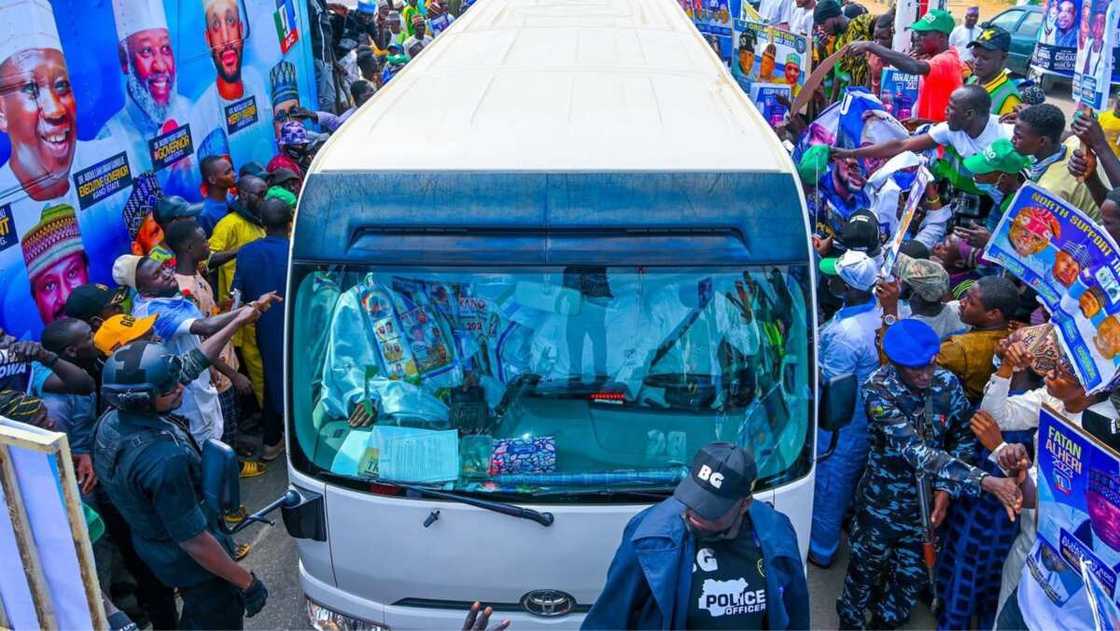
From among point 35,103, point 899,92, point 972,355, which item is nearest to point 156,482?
point 35,103

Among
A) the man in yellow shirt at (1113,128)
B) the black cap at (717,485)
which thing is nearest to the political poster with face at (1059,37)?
the man in yellow shirt at (1113,128)

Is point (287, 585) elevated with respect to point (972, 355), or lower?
lower

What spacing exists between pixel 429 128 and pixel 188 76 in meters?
5.18

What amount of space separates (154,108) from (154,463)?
4907 millimetres

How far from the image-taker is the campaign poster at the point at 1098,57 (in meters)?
6.76

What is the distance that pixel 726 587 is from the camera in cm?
300

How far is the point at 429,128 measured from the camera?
4.00 meters

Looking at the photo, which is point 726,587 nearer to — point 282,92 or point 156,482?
point 156,482

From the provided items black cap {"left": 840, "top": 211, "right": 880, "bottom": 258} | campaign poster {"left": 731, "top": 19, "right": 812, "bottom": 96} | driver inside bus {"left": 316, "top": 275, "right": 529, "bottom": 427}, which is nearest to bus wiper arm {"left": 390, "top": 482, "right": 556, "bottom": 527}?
driver inside bus {"left": 316, "top": 275, "right": 529, "bottom": 427}

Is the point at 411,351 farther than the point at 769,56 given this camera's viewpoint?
No

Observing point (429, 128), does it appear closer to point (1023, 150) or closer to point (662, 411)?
point (662, 411)

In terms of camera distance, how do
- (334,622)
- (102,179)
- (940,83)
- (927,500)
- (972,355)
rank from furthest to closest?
(940,83), (102,179), (972,355), (927,500), (334,622)

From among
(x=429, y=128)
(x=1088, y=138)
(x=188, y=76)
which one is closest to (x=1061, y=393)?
(x=1088, y=138)

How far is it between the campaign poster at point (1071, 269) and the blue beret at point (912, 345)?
543 millimetres
